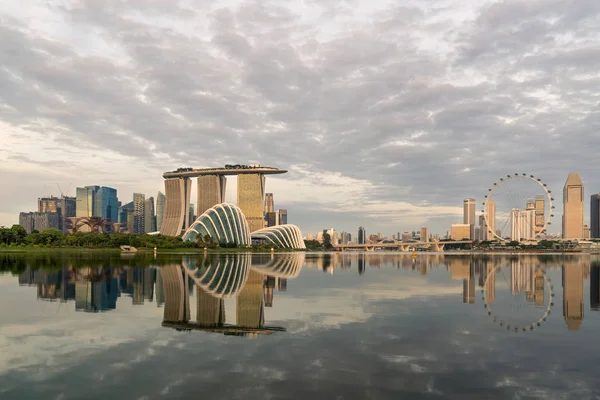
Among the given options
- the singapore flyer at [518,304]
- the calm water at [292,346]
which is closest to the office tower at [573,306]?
the calm water at [292,346]

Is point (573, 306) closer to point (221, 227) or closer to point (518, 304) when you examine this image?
point (518, 304)

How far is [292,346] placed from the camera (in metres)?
15.7

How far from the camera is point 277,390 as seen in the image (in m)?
11.2

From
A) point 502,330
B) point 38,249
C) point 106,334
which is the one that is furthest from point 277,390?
point 38,249

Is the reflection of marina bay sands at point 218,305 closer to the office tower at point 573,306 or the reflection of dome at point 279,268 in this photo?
the reflection of dome at point 279,268

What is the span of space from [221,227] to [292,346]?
15759cm

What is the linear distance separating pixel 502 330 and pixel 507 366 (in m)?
5.92

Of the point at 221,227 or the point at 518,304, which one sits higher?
the point at 221,227

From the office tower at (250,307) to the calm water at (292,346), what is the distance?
59 millimetres

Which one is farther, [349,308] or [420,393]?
[349,308]

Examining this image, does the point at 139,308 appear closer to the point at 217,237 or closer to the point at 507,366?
the point at 507,366

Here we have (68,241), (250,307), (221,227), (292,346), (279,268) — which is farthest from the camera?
(221,227)

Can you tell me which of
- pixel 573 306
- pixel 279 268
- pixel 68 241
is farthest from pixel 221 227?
pixel 573 306

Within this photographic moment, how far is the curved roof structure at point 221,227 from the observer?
552ft
